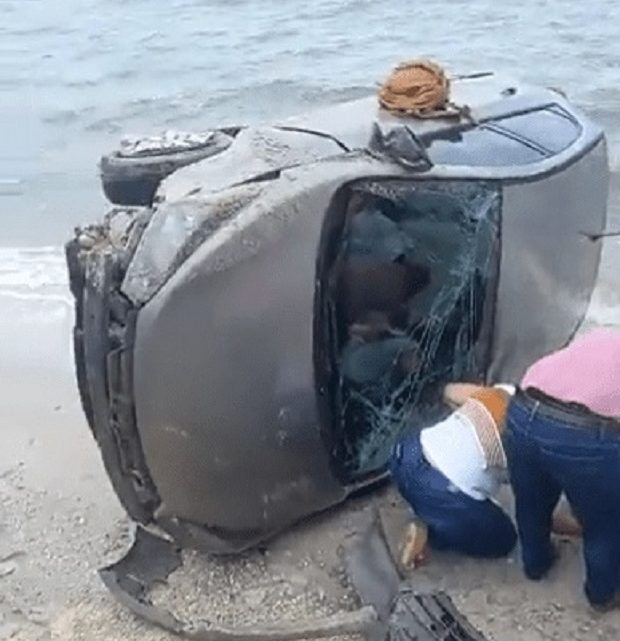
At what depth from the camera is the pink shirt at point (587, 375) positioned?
450cm

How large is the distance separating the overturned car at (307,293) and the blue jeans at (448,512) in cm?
26

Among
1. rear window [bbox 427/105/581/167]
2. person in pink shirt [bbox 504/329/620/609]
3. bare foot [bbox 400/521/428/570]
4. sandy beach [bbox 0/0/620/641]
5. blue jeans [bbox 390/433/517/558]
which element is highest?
rear window [bbox 427/105/581/167]

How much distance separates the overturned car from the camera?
4629 mm

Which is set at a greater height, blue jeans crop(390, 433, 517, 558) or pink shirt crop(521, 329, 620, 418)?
pink shirt crop(521, 329, 620, 418)

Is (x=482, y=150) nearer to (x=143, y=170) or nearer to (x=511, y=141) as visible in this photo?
(x=511, y=141)

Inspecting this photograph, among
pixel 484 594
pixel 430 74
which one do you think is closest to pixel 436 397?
pixel 484 594

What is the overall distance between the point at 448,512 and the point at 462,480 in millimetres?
122

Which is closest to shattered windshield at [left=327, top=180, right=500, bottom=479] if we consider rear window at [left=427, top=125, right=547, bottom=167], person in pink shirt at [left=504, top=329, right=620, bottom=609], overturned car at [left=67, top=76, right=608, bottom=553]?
overturned car at [left=67, top=76, right=608, bottom=553]

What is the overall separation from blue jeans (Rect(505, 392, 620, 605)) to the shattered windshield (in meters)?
0.66

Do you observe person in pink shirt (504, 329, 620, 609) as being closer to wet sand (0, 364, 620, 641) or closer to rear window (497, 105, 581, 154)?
wet sand (0, 364, 620, 641)

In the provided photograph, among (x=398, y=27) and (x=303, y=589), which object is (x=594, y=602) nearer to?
(x=303, y=589)

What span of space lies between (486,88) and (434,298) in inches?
47.2

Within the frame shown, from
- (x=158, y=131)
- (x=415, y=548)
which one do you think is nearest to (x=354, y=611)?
(x=415, y=548)

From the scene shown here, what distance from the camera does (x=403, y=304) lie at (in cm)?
519
